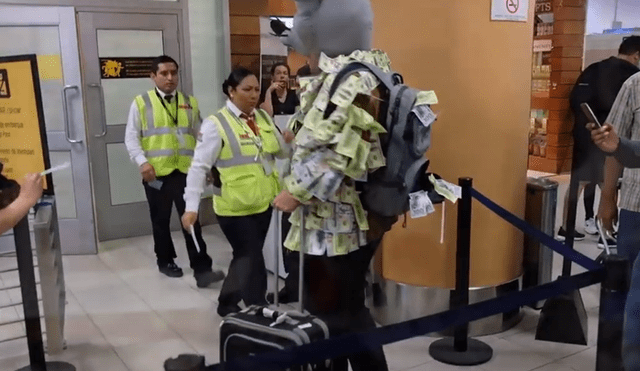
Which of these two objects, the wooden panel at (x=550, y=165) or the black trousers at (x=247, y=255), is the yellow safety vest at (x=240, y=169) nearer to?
the black trousers at (x=247, y=255)

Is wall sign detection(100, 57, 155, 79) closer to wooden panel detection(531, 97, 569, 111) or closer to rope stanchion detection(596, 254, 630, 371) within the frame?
rope stanchion detection(596, 254, 630, 371)

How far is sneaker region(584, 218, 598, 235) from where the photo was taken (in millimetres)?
4699

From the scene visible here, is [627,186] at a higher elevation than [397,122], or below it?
below

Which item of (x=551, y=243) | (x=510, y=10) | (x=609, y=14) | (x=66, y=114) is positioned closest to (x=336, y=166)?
(x=551, y=243)

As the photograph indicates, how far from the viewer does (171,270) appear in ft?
12.9

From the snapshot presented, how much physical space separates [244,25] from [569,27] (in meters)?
4.15

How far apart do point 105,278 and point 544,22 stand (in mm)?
5897

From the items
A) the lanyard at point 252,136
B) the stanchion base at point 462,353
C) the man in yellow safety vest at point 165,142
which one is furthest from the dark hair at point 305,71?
the stanchion base at point 462,353

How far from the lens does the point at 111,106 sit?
4.68 meters

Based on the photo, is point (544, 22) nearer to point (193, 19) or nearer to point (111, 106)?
point (193, 19)

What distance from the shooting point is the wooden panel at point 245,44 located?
509cm

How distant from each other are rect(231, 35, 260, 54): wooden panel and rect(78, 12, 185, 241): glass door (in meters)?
0.48

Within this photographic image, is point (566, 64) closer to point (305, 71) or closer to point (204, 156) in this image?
point (305, 71)

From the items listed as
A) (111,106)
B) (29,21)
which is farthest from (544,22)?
(29,21)
